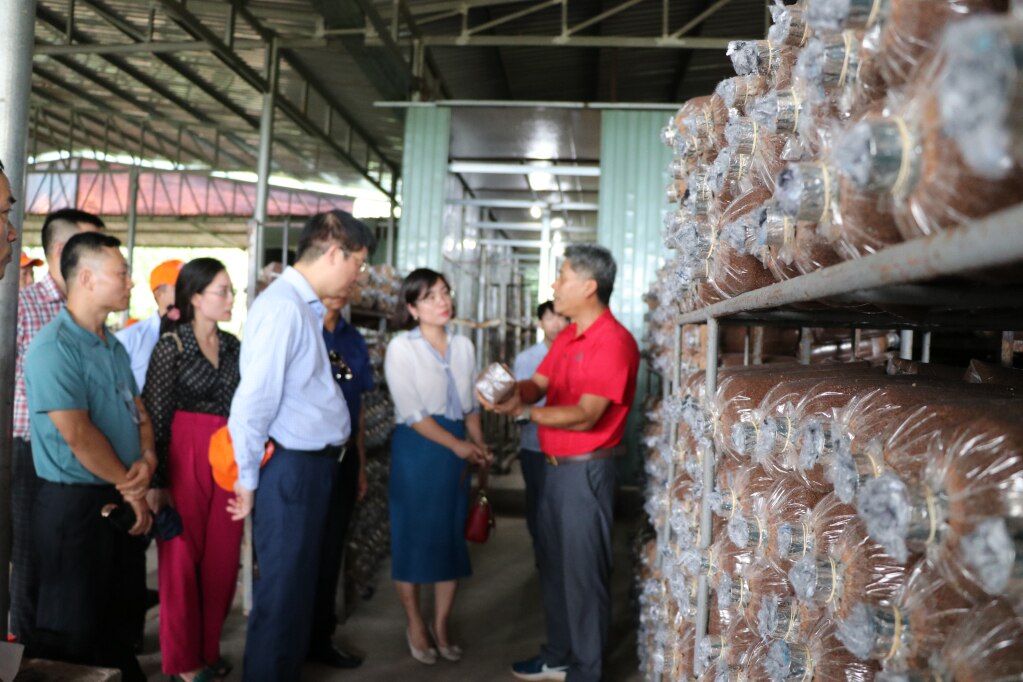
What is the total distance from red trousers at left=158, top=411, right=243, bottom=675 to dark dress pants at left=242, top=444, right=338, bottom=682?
0.47 m

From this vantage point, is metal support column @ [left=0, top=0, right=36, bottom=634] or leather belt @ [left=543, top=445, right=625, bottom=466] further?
leather belt @ [left=543, top=445, right=625, bottom=466]

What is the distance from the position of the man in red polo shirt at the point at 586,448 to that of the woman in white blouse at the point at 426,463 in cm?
56

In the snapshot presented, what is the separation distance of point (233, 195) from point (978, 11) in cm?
1826

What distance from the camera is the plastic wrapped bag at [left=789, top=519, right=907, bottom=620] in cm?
106

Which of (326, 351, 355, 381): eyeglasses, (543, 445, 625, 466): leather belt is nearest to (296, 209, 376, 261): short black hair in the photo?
(326, 351, 355, 381): eyeglasses

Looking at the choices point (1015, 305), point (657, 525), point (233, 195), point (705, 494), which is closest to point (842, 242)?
point (1015, 305)

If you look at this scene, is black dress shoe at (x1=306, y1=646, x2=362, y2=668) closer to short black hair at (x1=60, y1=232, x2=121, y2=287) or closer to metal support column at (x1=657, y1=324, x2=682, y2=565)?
metal support column at (x1=657, y1=324, x2=682, y2=565)

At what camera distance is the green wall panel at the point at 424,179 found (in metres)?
7.86

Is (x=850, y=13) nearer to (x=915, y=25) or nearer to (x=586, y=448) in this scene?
(x=915, y=25)

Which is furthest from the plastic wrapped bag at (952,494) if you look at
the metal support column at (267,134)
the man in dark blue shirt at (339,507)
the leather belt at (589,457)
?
the metal support column at (267,134)

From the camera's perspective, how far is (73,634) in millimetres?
2580

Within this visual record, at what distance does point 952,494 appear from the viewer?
0.85 meters

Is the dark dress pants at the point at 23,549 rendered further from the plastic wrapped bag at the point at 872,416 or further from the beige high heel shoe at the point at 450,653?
the plastic wrapped bag at the point at 872,416

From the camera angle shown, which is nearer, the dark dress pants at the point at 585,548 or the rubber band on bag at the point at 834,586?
the rubber band on bag at the point at 834,586
